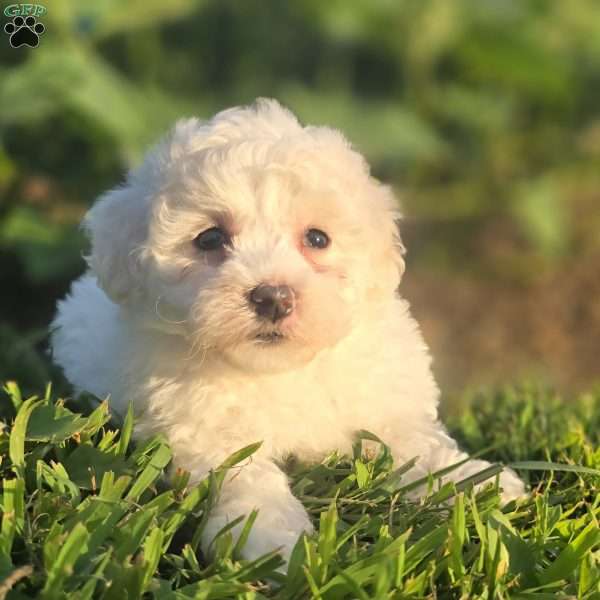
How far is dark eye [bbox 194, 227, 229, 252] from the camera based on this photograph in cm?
399

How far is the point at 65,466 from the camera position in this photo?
371cm

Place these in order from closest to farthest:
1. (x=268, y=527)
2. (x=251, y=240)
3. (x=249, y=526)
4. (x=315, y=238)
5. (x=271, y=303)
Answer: (x=249, y=526) < (x=268, y=527) < (x=271, y=303) < (x=251, y=240) < (x=315, y=238)

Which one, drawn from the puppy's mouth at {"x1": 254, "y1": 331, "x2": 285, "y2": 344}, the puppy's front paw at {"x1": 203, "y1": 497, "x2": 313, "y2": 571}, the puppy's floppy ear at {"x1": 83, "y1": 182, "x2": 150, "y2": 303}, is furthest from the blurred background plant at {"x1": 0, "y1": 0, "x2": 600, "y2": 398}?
the puppy's front paw at {"x1": 203, "y1": 497, "x2": 313, "y2": 571}

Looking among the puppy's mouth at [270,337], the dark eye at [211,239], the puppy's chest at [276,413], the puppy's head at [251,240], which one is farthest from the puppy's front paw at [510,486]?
the dark eye at [211,239]

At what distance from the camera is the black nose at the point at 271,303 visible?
368 cm

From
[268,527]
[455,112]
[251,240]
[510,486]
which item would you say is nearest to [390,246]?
[251,240]

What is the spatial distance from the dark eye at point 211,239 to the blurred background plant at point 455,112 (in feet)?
16.0

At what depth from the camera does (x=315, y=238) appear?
4031mm

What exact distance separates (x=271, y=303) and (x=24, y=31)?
5.09 metres

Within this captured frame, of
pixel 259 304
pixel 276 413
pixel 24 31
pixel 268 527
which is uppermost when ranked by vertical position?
pixel 24 31

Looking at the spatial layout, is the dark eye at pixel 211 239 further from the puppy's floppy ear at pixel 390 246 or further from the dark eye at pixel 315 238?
the puppy's floppy ear at pixel 390 246

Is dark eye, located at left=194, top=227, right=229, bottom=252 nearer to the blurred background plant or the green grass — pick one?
the green grass

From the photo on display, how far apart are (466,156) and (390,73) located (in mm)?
1012

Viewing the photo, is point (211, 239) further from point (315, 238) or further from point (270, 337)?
point (270, 337)
